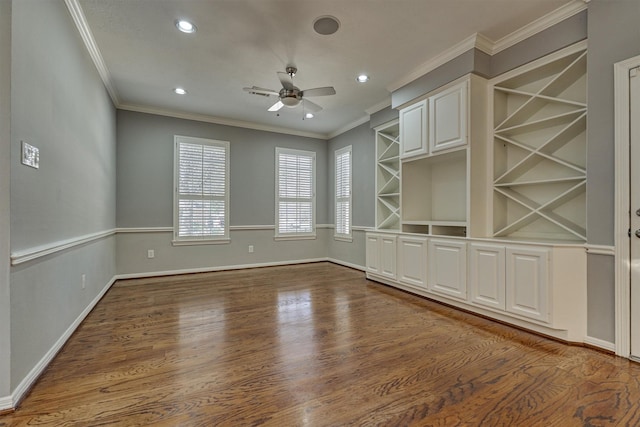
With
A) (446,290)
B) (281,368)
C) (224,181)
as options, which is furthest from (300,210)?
(281,368)

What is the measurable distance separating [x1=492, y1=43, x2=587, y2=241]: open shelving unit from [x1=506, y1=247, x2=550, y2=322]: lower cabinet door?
502mm

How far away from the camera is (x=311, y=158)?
6.45 m

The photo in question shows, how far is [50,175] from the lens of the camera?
84.7 inches

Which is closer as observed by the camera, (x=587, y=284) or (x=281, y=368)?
(x=281, y=368)

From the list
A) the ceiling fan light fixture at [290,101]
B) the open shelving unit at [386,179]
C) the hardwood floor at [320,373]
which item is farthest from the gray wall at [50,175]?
the open shelving unit at [386,179]

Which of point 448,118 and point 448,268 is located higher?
point 448,118

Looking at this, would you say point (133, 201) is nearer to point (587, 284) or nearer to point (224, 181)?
point (224, 181)

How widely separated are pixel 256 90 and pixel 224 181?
8.63ft

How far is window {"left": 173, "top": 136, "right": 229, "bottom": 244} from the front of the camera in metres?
5.21

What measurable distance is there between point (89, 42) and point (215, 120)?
99.2 inches

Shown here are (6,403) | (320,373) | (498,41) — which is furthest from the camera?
(498,41)

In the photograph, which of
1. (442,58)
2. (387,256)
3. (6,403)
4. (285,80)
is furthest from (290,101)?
(6,403)

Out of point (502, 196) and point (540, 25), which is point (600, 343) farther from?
point (540, 25)

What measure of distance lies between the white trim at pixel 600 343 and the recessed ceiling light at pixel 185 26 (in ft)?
14.5
